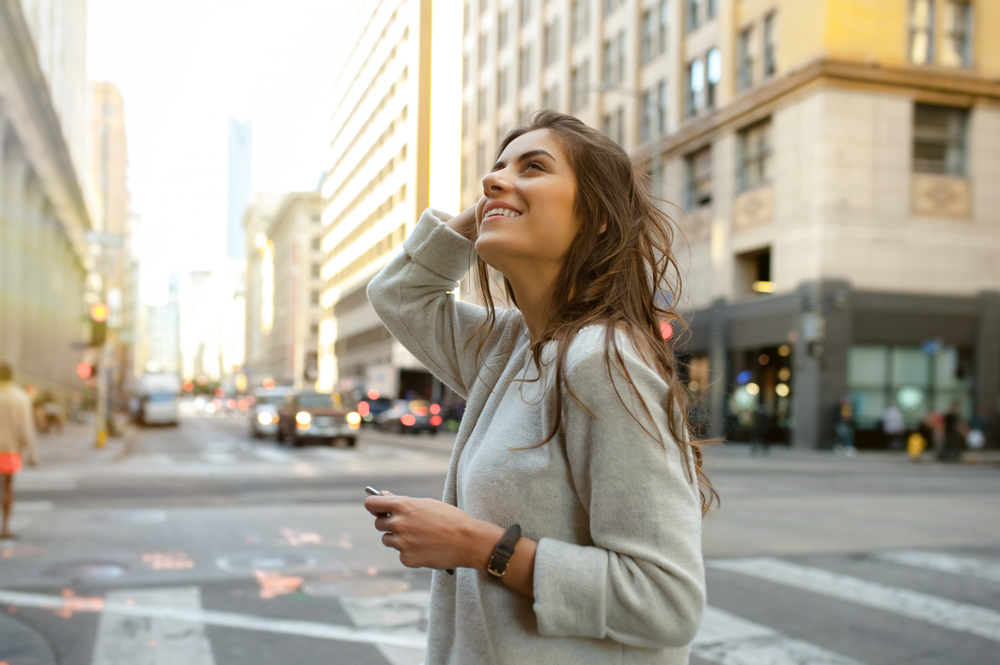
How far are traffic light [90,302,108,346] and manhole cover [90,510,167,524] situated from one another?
13383mm

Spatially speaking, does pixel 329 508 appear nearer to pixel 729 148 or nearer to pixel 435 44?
pixel 435 44

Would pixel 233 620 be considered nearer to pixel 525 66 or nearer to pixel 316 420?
pixel 316 420

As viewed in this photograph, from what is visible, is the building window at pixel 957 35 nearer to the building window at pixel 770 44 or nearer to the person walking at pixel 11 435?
the building window at pixel 770 44

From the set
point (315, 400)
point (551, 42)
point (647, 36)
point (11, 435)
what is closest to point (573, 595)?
point (11, 435)

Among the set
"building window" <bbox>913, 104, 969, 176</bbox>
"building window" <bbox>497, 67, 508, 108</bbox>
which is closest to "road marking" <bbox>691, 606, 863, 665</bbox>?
"building window" <bbox>913, 104, 969, 176</bbox>

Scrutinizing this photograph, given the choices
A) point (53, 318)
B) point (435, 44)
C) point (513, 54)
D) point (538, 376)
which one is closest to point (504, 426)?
point (538, 376)

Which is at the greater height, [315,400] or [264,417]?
[315,400]

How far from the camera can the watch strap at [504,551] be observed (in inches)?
57.3

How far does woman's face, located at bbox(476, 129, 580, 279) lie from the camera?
1647mm

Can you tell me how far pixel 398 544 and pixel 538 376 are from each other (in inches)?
14.6

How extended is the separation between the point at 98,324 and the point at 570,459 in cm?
2406

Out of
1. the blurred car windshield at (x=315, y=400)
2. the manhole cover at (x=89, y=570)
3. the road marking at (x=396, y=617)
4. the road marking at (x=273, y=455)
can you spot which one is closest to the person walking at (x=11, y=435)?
the manhole cover at (x=89, y=570)

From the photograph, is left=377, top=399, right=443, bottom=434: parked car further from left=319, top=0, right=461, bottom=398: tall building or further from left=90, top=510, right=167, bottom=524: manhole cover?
left=319, top=0, right=461, bottom=398: tall building

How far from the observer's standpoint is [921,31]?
93.5 ft
